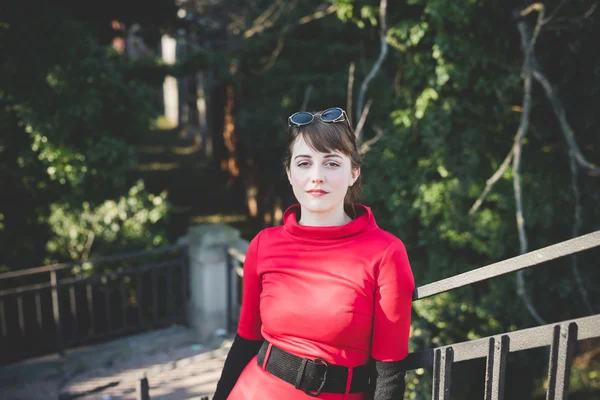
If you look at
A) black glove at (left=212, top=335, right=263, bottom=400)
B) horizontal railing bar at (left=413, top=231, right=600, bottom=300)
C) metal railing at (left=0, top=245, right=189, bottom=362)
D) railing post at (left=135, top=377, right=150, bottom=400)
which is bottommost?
metal railing at (left=0, top=245, right=189, bottom=362)

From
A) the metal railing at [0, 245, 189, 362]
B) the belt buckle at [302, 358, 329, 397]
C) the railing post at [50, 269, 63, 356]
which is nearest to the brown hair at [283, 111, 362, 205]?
the belt buckle at [302, 358, 329, 397]

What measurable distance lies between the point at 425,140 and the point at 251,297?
185 inches

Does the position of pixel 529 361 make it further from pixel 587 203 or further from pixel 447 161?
pixel 447 161

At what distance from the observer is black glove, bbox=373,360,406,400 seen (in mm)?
1719

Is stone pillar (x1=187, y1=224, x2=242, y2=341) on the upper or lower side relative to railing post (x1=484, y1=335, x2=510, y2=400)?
lower

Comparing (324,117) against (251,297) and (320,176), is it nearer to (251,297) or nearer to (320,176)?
(320,176)

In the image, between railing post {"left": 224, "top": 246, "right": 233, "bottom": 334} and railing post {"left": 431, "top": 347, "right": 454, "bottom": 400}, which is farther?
railing post {"left": 224, "top": 246, "right": 233, "bottom": 334}

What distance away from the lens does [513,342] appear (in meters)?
1.69

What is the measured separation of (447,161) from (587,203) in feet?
5.81

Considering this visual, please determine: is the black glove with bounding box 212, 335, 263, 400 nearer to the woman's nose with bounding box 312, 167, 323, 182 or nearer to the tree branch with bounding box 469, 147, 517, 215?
the woman's nose with bounding box 312, 167, 323, 182

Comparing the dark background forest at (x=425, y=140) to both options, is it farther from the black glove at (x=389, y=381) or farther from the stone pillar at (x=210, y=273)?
the black glove at (x=389, y=381)

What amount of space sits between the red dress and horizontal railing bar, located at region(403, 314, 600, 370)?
0.11 m

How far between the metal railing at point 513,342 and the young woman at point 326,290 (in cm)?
13

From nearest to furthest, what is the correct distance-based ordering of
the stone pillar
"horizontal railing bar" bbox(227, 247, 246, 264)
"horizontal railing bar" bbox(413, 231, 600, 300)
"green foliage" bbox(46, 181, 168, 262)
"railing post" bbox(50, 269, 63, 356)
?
"horizontal railing bar" bbox(413, 231, 600, 300) < "horizontal railing bar" bbox(227, 247, 246, 264) < "railing post" bbox(50, 269, 63, 356) < the stone pillar < "green foliage" bbox(46, 181, 168, 262)
